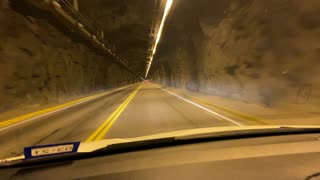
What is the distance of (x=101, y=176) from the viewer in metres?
3.48

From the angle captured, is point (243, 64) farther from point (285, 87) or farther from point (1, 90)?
point (1, 90)

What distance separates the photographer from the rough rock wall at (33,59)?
18812mm

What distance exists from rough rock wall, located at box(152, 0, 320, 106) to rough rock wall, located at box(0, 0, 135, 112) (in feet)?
29.7

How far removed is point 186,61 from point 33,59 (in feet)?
60.0

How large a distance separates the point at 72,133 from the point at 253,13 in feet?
35.5

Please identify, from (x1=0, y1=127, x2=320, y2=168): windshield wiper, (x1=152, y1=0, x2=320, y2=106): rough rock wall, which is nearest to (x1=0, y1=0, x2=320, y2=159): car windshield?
(x1=152, y1=0, x2=320, y2=106): rough rock wall

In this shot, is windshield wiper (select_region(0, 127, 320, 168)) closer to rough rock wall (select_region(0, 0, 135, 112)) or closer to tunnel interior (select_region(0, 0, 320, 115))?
tunnel interior (select_region(0, 0, 320, 115))

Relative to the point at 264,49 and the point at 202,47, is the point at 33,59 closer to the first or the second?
the point at 202,47

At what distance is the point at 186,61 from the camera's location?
36812 mm

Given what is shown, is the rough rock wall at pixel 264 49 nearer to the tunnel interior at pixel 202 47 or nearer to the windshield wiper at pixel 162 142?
the tunnel interior at pixel 202 47

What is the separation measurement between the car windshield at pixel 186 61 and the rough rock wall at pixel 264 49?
5 cm

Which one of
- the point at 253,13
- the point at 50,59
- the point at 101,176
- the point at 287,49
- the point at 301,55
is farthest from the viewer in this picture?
the point at 50,59

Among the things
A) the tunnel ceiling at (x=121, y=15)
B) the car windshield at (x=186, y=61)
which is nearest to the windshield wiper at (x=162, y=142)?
the car windshield at (x=186, y=61)

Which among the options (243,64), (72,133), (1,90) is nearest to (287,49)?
(243,64)
